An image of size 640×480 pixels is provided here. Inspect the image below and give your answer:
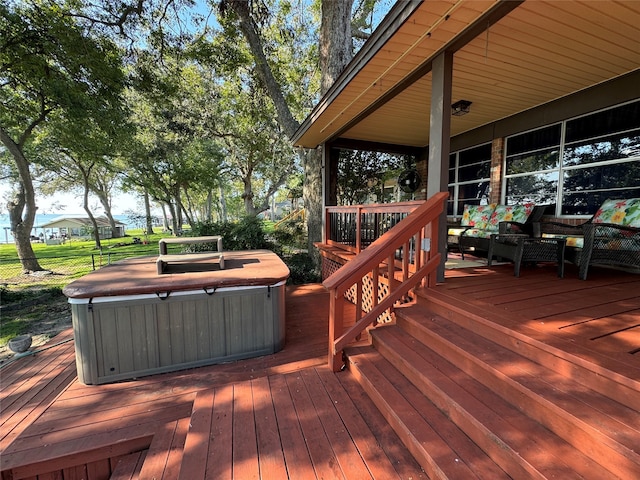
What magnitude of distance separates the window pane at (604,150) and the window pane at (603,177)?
118 mm

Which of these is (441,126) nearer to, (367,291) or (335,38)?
(367,291)

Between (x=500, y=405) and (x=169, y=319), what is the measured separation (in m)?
2.84

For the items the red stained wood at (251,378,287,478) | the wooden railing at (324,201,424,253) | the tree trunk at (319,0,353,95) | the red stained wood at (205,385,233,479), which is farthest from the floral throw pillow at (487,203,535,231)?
the red stained wood at (205,385,233,479)

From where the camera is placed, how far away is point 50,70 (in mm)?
6031

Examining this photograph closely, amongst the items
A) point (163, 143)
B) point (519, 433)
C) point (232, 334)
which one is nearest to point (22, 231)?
point (163, 143)

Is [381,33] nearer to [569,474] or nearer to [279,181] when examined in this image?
[569,474]

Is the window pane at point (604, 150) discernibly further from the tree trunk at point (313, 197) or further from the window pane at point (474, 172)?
the tree trunk at point (313, 197)

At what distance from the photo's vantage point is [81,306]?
2.58m

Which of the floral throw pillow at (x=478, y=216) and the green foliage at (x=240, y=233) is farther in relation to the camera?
the green foliage at (x=240, y=233)

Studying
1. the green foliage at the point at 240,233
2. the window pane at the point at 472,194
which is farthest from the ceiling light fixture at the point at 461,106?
the green foliage at the point at 240,233

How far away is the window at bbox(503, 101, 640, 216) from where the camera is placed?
3.81 m

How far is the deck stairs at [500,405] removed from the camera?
1.18m

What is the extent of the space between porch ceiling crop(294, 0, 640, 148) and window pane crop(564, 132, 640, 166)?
0.83 m

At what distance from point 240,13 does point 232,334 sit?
25.0 ft
